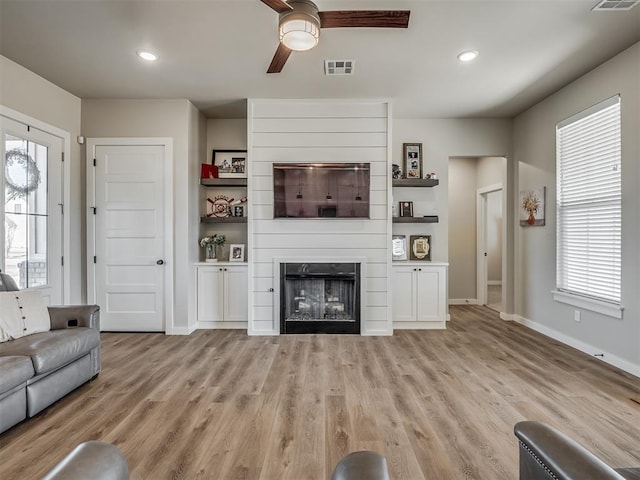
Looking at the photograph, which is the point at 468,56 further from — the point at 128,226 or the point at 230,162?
the point at 128,226

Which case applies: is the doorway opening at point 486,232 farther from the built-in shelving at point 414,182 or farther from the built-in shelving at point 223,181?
the built-in shelving at point 223,181

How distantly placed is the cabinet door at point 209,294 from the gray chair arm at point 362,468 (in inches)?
155

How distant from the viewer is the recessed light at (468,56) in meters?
3.14

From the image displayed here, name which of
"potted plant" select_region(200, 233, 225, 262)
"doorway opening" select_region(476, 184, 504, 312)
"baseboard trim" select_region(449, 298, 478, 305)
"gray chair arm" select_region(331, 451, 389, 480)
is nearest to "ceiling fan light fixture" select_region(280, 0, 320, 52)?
"gray chair arm" select_region(331, 451, 389, 480)

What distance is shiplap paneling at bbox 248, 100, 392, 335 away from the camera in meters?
4.34

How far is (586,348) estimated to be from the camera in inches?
141

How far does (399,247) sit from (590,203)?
2.23 metres

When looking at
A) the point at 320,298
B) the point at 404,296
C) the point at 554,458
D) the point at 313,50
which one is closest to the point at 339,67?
the point at 313,50

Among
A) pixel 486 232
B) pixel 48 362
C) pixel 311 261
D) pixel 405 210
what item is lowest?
pixel 48 362

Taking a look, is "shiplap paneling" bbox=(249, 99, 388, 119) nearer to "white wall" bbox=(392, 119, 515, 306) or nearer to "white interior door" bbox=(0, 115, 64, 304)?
"white wall" bbox=(392, 119, 515, 306)

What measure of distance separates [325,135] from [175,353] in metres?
3.10

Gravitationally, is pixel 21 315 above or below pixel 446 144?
below

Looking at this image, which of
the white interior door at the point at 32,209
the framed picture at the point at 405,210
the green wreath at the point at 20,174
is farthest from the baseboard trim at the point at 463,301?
the green wreath at the point at 20,174

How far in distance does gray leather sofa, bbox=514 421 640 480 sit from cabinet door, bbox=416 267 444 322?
135 inches
